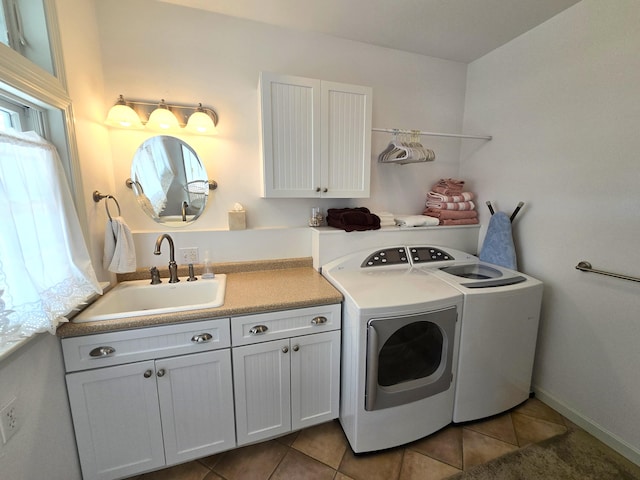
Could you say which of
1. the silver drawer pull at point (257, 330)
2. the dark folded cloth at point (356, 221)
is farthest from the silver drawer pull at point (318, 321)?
the dark folded cloth at point (356, 221)

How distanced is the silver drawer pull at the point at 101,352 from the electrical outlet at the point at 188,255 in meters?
0.68

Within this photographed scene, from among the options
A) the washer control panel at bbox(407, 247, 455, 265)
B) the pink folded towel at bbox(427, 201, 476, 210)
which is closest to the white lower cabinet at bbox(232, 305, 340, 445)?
the washer control panel at bbox(407, 247, 455, 265)

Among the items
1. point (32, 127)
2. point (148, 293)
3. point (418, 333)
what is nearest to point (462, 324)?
point (418, 333)

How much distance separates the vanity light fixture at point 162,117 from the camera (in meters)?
1.54

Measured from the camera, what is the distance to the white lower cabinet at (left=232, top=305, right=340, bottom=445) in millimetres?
1371

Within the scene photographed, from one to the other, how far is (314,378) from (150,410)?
2.66 feet

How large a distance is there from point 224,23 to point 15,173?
1.48 m

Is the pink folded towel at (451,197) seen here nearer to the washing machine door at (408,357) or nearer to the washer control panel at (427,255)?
the washer control panel at (427,255)

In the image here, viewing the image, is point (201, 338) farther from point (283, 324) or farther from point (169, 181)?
point (169, 181)

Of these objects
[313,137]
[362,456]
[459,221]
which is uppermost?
[313,137]

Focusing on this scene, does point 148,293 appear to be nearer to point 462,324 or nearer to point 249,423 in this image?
point 249,423

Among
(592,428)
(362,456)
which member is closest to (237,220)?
(362,456)

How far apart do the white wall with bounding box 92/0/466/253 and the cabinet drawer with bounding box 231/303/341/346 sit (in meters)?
0.67

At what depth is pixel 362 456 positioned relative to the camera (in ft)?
4.81
